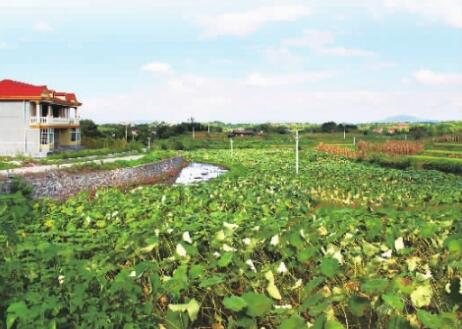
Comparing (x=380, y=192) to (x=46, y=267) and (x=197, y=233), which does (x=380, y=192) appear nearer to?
(x=197, y=233)

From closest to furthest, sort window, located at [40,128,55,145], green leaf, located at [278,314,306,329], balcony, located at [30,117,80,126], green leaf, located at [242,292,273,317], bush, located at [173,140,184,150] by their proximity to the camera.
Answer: green leaf, located at [278,314,306,329] → green leaf, located at [242,292,273,317] → balcony, located at [30,117,80,126] → window, located at [40,128,55,145] → bush, located at [173,140,184,150]

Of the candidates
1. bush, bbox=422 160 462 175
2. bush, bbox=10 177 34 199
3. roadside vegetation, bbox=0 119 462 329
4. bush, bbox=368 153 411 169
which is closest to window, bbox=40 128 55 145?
bush, bbox=10 177 34 199

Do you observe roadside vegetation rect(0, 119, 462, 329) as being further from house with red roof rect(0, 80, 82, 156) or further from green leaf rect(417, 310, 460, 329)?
house with red roof rect(0, 80, 82, 156)

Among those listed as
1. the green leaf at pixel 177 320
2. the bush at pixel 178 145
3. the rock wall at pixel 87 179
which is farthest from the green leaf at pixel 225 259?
the bush at pixel 178 145

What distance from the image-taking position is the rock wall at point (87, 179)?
16484mm

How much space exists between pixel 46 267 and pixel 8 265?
1.71 ft

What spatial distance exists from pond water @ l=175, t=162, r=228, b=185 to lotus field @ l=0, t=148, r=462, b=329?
17.8m

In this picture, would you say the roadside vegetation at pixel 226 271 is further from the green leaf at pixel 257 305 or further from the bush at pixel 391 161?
the bush at pixel 391 161

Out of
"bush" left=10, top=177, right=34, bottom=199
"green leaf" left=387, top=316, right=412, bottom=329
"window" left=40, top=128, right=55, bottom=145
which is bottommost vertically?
"bush" left=10, top=177, right=34, bottom=199

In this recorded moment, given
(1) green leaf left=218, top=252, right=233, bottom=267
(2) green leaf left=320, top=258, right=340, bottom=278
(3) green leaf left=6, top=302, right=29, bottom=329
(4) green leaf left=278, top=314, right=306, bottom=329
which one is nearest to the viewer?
(4) green leaf left=278, top=314, right=306, bottom=329

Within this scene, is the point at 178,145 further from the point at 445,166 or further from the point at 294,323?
the point at 294,323

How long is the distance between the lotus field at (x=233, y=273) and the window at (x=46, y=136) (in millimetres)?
24328

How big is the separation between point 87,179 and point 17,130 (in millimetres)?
13539

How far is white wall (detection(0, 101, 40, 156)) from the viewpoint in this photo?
99.7 ft
